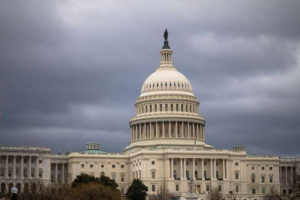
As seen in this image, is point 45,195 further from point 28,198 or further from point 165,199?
point 165,199

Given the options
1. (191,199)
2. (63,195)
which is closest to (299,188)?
(191,199)

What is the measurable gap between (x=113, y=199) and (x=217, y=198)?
83.4 feet

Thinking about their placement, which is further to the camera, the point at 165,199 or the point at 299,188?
the point at 165,199

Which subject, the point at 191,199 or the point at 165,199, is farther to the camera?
the point at 165,199

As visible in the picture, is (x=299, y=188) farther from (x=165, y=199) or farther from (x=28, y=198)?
(x=165, y=199)

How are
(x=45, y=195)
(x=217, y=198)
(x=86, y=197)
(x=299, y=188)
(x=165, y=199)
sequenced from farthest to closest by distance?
(x=165, y=199) < (x=217, y=198) < (x=86, y=197) < (x=45, y=195) < (x=299, y=188)

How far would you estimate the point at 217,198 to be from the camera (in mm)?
182625

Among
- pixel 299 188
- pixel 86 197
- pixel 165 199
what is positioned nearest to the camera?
pixel 299 188

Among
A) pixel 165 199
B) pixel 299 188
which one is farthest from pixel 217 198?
pixel 299 188

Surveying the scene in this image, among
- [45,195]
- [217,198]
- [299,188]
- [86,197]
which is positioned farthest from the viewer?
Result: [217,198]

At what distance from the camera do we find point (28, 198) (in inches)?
5738

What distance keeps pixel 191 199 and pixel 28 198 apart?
26.4 metres

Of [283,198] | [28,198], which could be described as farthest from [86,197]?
[283,198]

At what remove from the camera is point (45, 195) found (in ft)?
478
